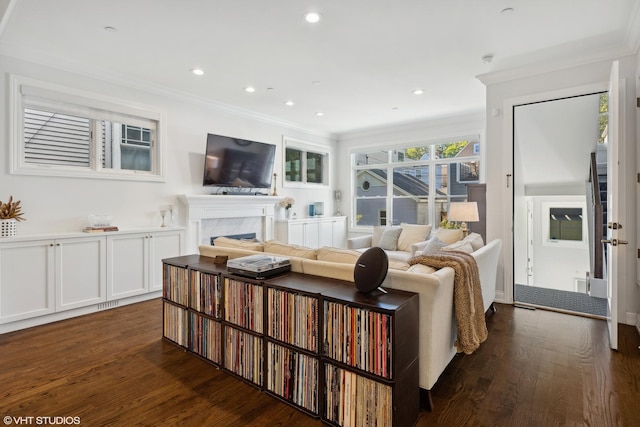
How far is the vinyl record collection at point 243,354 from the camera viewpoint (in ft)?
6.95

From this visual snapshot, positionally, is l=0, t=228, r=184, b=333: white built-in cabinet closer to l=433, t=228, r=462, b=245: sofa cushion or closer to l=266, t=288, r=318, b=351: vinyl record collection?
l=266, t=288, r=318, b=351: vinyl record collection

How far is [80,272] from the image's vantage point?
Result: 339 cm

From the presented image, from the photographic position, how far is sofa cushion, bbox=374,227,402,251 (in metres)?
5.18

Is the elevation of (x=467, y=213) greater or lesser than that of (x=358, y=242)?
greater

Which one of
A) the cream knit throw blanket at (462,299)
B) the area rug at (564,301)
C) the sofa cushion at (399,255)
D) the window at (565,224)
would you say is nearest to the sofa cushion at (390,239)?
the sofa cushion at (399,255)

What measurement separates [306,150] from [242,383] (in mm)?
5137

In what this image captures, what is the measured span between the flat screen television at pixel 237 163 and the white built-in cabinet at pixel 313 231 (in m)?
Answer: 0.87

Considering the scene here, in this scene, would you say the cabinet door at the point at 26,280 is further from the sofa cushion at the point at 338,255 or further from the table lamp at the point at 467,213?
the table lamp at the point at 467,213

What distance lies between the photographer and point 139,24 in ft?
8.91

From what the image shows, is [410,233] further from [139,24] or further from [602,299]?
[139,24]

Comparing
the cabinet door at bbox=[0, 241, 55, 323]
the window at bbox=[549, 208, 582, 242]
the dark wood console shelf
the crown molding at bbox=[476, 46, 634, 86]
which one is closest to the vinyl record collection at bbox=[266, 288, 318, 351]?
the dark wood console shelf

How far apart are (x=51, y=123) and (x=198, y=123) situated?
1.71 m

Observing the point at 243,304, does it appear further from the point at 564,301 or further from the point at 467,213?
the point at 564,301

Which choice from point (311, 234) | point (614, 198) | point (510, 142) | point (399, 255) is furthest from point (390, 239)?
point (614, 198)
